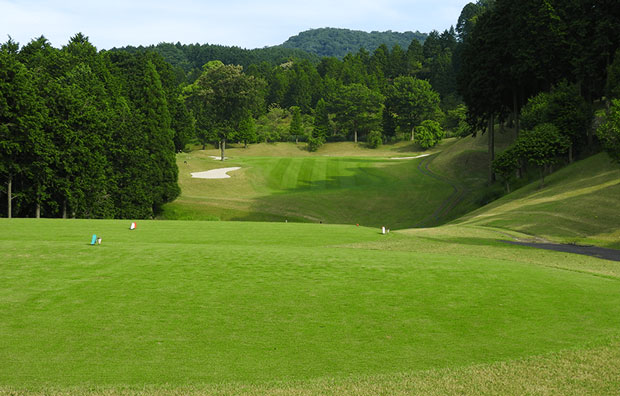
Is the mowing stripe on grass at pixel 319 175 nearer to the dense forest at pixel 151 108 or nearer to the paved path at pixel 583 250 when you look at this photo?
the dense forest at pixel 151 108

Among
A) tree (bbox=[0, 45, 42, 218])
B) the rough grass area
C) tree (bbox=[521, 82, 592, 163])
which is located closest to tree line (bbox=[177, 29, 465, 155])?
tree (bbox=[521, 82, 592, 163])

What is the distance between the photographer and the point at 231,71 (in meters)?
107

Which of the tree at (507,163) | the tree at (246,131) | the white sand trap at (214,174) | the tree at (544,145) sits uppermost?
the tree at (246,131)

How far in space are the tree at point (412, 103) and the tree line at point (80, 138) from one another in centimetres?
8935

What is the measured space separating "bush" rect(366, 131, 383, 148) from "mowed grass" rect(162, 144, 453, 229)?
43.2 meters

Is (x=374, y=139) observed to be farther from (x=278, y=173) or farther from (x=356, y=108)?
(x=278, y=173)

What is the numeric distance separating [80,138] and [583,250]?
45.8 meters

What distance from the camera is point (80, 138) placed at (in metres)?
53.1

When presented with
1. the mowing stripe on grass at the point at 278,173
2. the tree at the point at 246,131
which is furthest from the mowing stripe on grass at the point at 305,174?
the tree at the point at 246,131

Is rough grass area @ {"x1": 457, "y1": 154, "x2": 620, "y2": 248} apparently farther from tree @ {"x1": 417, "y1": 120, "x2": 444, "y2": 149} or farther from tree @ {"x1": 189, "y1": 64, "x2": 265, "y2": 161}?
tree @ {"x1": 417, "y1": 120, "x2": 444, "y2": 149}

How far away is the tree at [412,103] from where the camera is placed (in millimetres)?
147875

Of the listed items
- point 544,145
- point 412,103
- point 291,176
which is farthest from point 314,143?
point 544,145

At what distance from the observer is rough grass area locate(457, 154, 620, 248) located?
3566cm

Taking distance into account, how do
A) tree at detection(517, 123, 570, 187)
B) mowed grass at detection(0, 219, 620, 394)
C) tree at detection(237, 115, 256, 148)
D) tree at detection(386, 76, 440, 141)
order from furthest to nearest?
tree at detection(386, 76, 440, 141) < tree at detection(237, 115, 256, 148) < tree at detection(517, 123, 570, 187) < mowed grass at detection(0, 219, 620, 394)
